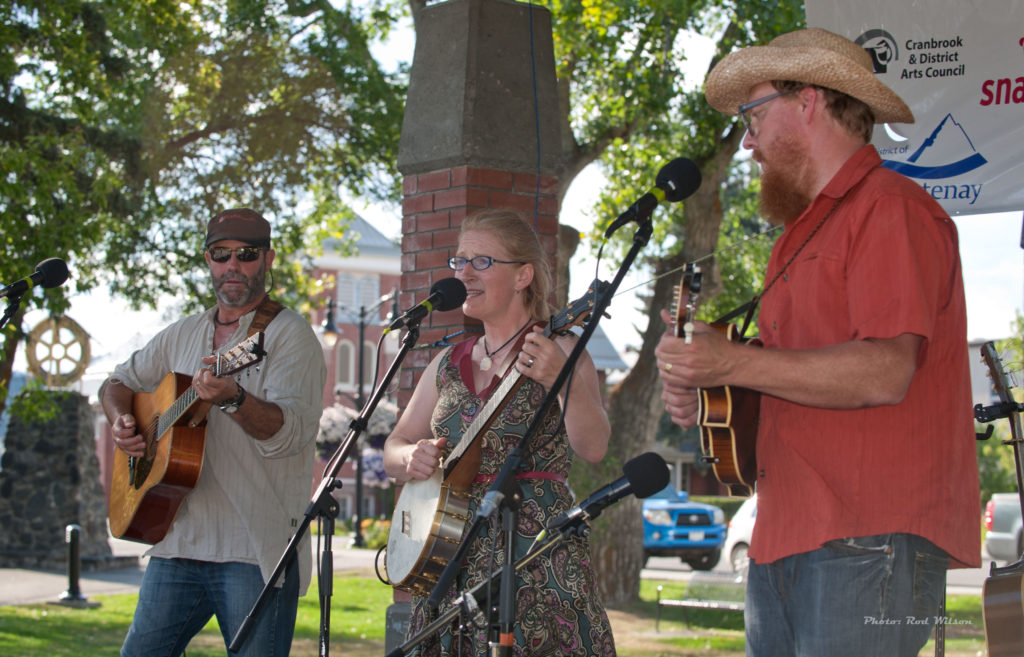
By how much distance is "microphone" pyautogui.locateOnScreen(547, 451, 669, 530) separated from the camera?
2734 millimetres

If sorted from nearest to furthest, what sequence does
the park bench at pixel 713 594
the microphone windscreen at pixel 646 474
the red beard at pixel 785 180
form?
1. the red beard at pixel 785 180
2. the microphone windscreen at pixel 646 474
3. the park bench at pixel 713 594

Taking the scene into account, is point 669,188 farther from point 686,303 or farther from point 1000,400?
point 1000,400

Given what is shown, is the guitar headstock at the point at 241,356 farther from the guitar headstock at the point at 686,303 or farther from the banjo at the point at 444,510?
the guitar headstock at the point at 686,303

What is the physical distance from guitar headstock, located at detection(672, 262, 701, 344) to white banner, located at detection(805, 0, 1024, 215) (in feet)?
9.41

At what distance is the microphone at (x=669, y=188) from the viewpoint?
9.48ft

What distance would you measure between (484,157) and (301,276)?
13.0 m

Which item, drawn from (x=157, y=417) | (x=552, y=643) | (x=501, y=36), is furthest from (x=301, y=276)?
(x=552, y=643)

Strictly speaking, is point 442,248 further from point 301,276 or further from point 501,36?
point 301,276

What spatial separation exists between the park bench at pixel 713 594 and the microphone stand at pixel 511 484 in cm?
749

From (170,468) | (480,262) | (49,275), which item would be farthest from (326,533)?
(49,275)

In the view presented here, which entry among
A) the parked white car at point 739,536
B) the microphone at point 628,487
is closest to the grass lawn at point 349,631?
the parked white car at point 739,536

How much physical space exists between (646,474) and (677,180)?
0.80 metres

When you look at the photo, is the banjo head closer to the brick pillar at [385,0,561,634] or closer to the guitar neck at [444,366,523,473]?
the guitar neck at [444,366,523,473]

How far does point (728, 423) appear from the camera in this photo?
249 centimetres
